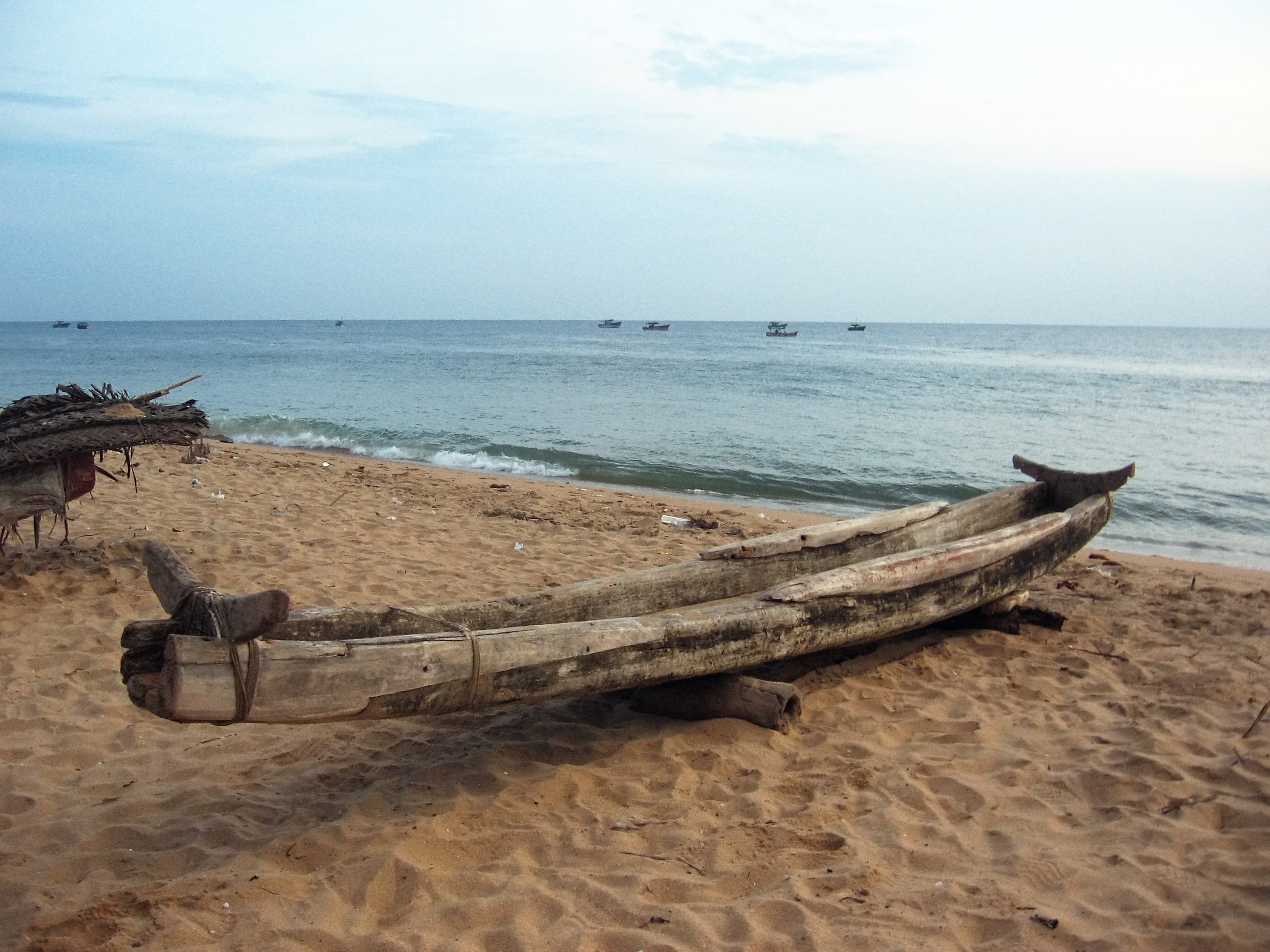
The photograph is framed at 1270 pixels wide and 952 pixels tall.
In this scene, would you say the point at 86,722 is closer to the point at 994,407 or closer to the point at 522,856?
the point at 522,856

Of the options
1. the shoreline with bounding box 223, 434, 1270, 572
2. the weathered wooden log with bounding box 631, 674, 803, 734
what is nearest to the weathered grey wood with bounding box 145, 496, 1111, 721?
the weathered wooden log with bounding box 631, 674, 803, 734

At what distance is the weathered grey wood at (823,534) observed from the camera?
444cm

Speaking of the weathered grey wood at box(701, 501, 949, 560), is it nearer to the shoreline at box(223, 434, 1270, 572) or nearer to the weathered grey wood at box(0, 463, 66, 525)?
the shoreline at box(223, 434, 1270, 572)

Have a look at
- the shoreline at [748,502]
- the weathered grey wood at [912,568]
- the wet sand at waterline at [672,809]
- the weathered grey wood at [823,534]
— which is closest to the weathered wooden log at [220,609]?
the wet sand at waterline at [672,809]

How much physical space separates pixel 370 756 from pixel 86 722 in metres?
1.34

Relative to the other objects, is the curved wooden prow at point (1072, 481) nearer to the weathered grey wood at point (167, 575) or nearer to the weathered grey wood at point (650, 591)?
the weathered grey wood at point (650, 591)

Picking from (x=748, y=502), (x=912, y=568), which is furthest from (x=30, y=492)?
(x=748, y=502)

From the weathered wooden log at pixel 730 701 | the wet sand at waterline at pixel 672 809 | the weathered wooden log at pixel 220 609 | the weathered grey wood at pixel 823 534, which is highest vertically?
→ the weathered wooden log at pixel 220 609

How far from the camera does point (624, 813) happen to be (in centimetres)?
310

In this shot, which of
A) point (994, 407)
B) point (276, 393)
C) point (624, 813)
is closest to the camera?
point (624, 813)

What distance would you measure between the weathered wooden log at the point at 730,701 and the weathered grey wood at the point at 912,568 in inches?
16.0

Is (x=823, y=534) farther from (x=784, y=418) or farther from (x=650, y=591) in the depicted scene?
(x=784, y=418)

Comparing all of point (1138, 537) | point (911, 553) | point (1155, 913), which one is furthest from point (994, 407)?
point (1155, 913)

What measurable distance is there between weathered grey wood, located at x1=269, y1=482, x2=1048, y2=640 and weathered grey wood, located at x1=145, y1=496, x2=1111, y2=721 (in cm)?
23
